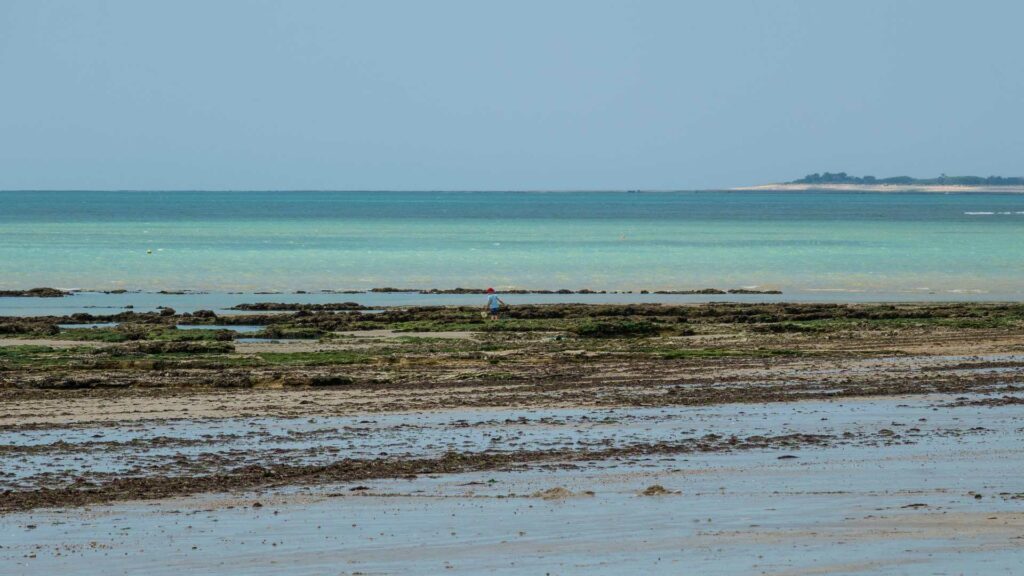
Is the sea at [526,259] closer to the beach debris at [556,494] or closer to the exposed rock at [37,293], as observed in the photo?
the exposed rock at [37,293]

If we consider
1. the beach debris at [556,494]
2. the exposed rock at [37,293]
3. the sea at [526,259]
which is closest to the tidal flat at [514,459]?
the beach debris at [556,494]

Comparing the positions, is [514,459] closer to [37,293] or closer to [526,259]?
[37,293]

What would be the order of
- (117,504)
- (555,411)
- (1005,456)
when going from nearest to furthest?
(117,504), (1005,456), (555,411)

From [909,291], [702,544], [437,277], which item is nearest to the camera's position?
[702,544]

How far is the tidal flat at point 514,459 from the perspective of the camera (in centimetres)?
1060

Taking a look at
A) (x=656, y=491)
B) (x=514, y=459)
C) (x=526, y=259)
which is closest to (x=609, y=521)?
(x=656, y=491)

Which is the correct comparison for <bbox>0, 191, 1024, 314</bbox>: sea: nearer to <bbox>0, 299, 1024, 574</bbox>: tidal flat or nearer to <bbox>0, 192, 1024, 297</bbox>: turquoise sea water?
<bbox>0, 192, 1024, 297</bbox>: turquoise sea water

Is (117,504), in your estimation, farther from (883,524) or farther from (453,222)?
(453,222)

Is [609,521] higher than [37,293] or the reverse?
higher

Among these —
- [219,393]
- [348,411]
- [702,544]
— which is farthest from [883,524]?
[219,393]

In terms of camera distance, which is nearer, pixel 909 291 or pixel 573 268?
pixel 909 291

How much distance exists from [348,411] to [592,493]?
620 cm

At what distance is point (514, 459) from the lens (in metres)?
14.4

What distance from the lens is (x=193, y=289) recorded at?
54219mm
